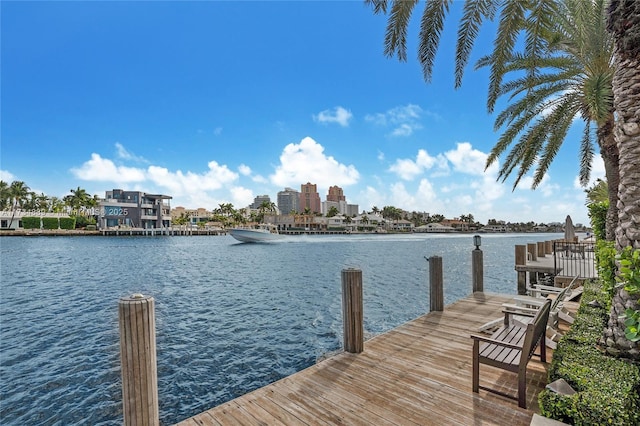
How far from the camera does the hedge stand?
2.44 m

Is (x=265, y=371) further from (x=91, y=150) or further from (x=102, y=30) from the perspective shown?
(x=91, y=150)

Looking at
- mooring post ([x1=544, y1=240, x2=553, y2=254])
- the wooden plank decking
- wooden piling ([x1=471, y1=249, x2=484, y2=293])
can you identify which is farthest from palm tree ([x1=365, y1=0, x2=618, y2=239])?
mooring post ([x1=544, y1=240, x2=553, y2=254])

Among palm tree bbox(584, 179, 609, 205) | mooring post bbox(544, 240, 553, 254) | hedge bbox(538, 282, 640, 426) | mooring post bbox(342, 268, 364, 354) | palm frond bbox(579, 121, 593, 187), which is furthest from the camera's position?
palm tree bbox(584, 179, 609, 205)

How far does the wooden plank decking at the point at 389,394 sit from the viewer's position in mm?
3312

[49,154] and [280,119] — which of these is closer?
[280,119]

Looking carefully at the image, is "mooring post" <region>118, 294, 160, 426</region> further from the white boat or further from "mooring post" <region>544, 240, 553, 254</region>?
the white boat

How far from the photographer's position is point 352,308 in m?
4.91

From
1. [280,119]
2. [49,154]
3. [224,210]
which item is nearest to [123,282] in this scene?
[280,119]

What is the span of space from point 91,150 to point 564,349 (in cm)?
9421

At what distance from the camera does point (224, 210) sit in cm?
12875

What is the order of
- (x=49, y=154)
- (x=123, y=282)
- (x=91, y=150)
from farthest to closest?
1. (x=91, y=150)
2. (x=49, y=154)
3. (x=123, y=282)

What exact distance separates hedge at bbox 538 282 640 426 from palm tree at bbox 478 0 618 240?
5.36 m

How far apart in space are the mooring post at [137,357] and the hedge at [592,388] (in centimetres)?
351

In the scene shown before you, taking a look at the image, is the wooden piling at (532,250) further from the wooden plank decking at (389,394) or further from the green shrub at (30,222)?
the green shrub at (30,222)
